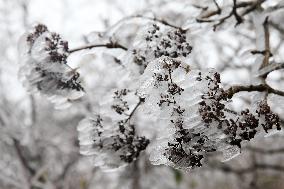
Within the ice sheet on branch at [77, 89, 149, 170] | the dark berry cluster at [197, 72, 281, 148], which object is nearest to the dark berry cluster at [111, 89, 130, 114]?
the ice sheet on branch at [77, 89, 149, 170]

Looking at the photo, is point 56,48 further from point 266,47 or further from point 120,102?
point 266,47

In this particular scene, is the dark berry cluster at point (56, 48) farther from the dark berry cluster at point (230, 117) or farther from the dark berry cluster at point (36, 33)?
the dark berry cluster at point (230, 117)

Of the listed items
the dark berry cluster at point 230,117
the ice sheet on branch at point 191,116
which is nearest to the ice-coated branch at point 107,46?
the ice sheet on branch at point 191,116

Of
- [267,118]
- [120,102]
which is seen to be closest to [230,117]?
[267,118]

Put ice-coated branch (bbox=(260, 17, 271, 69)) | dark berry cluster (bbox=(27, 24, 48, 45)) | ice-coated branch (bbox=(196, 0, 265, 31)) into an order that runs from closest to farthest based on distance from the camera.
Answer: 1. ice-coated branch (bbox=(260, 17, 271, 69))
2. dark berry cluster (bbox=(27, 24, 48, 45))
3. ice-coated branch (bbox=(196, 0, 265, 31))

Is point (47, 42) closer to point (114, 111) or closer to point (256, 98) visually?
point (114, 111)

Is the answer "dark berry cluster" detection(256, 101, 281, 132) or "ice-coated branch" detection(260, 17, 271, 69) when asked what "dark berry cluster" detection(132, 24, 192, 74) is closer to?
"ice-coated branch" detection(260, 17, 271, 69)
